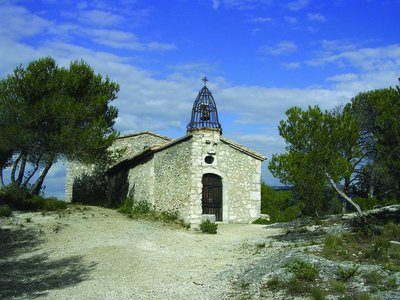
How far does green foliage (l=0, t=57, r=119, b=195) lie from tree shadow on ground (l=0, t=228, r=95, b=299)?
684 centimetres

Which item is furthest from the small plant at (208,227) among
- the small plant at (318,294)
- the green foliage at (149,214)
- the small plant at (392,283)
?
the small plant at (392,283)

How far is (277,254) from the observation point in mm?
12086

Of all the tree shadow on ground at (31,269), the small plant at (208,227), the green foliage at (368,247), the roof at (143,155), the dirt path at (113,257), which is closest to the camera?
the dirt path at (113,257)

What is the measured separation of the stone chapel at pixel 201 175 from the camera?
19328 mm

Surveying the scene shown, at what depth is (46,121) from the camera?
832 inches

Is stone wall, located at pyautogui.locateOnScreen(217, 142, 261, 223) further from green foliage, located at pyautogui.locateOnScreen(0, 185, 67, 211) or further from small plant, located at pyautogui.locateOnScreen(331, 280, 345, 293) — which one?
small plant, located at pyautogui.locateOnScreen(331, 280, 345, 293)

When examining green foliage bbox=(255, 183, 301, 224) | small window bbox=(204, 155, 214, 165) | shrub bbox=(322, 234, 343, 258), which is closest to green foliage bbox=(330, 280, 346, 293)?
shrub bbox=(322, 234, 343, 258)

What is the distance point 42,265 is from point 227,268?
496 cm

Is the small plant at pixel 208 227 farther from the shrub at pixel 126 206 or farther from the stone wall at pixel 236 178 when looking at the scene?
the shrub at pixel 126 206

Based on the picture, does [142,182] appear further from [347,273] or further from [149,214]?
[347,273]

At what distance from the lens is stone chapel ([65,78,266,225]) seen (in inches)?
761

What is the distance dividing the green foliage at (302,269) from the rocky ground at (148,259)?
0.15 metres

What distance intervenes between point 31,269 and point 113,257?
2197mm

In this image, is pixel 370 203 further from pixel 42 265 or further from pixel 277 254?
pixel 42 265
